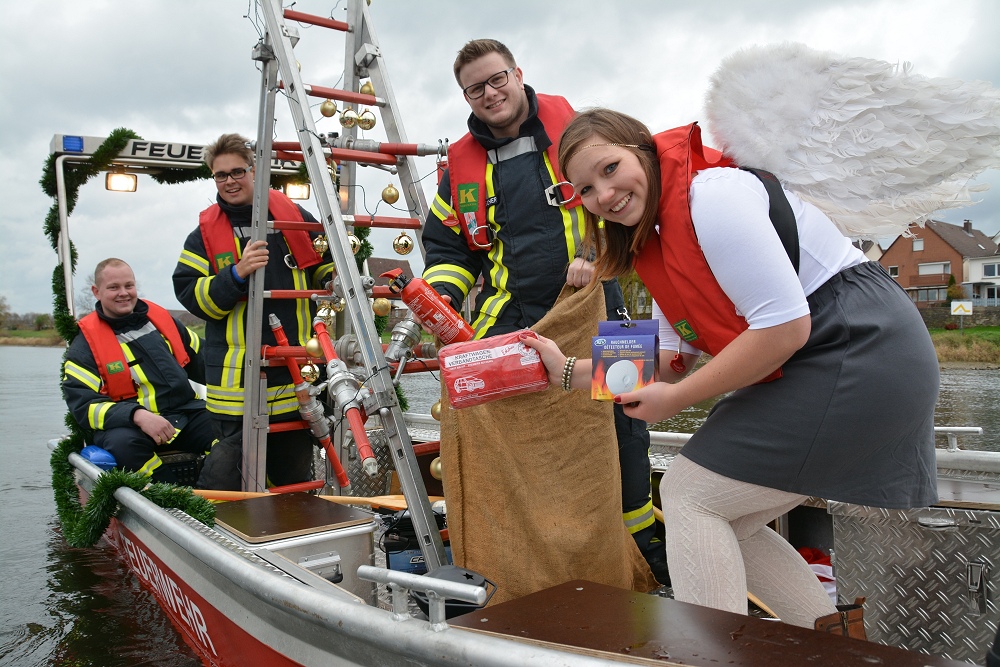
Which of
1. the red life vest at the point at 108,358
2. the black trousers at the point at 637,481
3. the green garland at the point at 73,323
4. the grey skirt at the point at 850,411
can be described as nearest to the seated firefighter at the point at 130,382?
the red life vest at the point at 108,358

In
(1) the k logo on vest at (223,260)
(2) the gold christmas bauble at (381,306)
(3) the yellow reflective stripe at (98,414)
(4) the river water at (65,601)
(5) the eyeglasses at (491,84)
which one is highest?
(5) the eyeglasses at (491,84)

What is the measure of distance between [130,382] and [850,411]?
398cm

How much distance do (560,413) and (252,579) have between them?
988 mm

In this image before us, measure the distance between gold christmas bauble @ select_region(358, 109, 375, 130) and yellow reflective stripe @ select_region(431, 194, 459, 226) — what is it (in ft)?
3.37

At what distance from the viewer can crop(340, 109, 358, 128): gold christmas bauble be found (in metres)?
3.66

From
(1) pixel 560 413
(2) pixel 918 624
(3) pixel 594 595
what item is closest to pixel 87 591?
(1) pixel 560 413

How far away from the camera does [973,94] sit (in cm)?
159

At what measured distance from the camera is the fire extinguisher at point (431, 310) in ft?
8.41

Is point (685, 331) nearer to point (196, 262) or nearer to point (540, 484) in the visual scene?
point (540, 484)

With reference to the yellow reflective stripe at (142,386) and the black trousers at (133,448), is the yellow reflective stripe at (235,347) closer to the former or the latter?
the black trousers at (133,448)

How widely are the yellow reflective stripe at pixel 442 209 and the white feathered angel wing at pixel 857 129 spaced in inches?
54.2

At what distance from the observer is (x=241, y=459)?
3.94 metres

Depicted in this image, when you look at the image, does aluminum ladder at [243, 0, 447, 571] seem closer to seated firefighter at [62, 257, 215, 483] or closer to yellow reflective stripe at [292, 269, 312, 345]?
yellow reflective stripe at [292, 269, 312, 345]

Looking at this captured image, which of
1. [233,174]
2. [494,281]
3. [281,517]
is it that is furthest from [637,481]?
[233,174]
